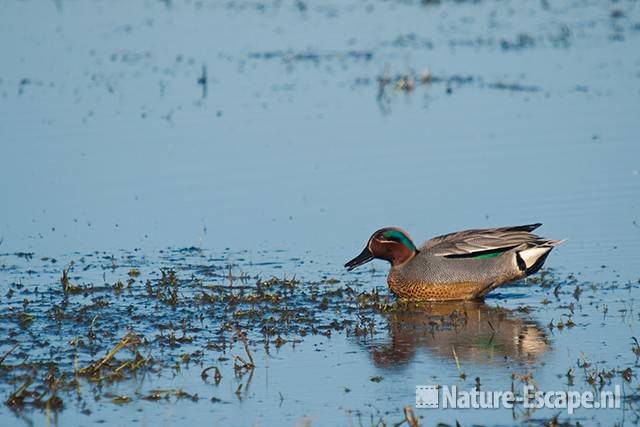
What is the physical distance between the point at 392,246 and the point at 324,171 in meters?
3.40

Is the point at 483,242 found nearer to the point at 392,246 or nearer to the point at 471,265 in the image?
the point at 471,265

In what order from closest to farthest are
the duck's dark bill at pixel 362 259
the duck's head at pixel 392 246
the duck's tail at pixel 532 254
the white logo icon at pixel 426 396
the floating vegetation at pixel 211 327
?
the white logo icon at pixel 426 396 < the floating vegetation at pixel 211 327 < the duck's tail at pixel 532 254 < the duck's head at pixel 392 246 < the duck's dark bill at pixel 362 259

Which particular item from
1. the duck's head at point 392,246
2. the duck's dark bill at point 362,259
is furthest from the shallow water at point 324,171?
the duck's head at point 392,246

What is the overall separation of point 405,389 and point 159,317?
203cm

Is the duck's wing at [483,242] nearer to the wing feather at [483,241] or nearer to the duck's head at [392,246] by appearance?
the wing feather at [483,241]

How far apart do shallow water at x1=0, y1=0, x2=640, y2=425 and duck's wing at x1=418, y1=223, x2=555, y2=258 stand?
1.26 feet

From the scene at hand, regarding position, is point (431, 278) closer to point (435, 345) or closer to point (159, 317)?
point (435, 345)

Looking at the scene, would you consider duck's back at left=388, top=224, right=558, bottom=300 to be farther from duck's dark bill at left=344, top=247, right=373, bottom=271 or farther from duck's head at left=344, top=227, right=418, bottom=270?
duck's dark bill at left=344, top=247, right=373, bottom=271

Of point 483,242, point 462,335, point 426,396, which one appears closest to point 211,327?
point 462,335

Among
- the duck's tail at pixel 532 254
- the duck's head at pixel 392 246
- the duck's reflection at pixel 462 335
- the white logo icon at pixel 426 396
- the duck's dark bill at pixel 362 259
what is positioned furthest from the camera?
the duck's dark bill at pixel 362 259

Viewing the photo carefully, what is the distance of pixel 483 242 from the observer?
9.01 m

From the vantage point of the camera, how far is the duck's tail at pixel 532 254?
8.88 m

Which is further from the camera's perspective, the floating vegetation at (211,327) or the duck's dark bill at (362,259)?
the duck's dark bill at (362,259)

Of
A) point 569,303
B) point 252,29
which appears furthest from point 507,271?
point 252,29
